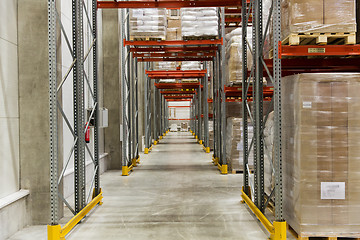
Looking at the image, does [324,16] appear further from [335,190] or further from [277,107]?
[335,190]

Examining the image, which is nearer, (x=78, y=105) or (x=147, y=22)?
(x=78, y=105)

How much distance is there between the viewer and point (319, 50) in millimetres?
4449

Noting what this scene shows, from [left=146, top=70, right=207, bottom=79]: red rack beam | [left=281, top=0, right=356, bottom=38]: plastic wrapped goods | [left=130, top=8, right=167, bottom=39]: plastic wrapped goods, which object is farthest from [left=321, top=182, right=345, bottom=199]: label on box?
[left=146, top=70, right=207, bottom=79]: red rack beam

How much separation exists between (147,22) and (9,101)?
5310mm

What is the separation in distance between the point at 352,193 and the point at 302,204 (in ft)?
1.95

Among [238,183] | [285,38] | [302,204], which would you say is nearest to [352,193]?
[302,204]

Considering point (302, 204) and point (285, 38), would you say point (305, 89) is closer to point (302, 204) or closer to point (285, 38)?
point (285, 38)

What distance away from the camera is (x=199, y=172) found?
9.65 m

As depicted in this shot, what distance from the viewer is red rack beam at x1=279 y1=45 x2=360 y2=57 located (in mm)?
4393

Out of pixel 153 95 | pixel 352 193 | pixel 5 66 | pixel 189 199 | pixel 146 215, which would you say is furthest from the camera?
pixel 153 95

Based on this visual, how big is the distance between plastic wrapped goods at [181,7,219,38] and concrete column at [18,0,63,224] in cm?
496

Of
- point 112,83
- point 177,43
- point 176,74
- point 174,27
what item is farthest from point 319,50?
point 176,74

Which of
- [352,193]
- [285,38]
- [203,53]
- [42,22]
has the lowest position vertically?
[352,193]

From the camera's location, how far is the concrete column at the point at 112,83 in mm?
10062
